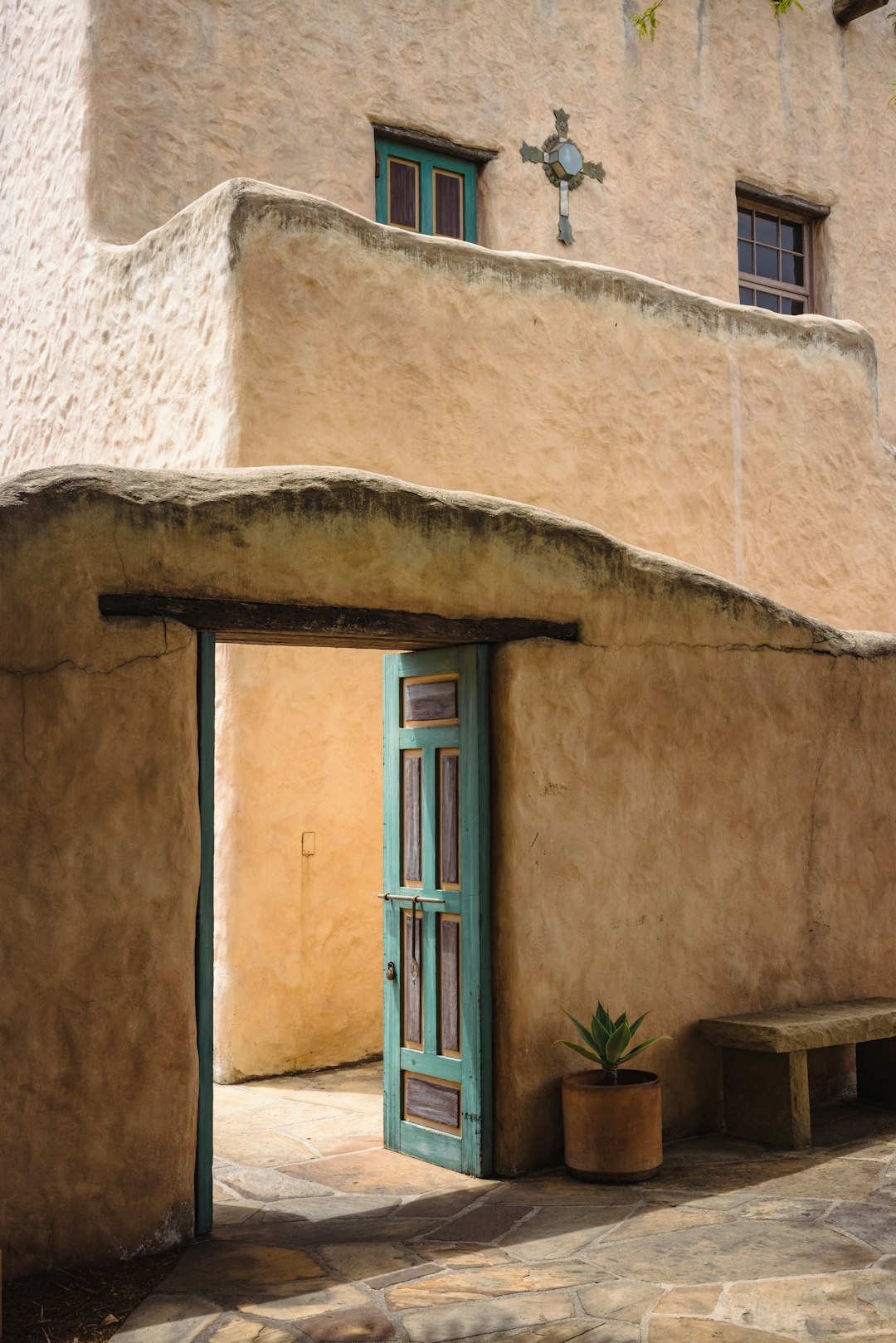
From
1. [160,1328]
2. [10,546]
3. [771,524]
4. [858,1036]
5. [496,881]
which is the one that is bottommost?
[160,1328]

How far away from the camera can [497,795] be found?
6094 mm

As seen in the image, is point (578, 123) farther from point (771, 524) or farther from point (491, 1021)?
point (491, 1021)

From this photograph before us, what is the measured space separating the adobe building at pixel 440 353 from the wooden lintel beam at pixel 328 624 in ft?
0.17

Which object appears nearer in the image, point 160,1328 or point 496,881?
point 160,1328

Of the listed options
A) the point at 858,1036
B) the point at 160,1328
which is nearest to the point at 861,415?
the point at 858,1036

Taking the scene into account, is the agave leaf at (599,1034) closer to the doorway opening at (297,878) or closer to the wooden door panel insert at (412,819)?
the wooden door panel insert at (412,819)

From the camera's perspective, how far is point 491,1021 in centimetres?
600

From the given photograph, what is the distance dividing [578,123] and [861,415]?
3.46 m

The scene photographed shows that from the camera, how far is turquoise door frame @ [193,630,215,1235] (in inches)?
202

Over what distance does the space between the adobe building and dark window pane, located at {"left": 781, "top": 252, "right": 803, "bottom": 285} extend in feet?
0.16

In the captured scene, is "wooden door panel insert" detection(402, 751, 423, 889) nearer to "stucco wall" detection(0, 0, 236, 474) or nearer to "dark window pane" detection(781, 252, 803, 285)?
"stucco wall" detection(0, 0, 236, 474)

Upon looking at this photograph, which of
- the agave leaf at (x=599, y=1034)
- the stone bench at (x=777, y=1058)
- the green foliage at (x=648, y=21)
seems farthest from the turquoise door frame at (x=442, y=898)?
the green foliage at (x=648, y=21)

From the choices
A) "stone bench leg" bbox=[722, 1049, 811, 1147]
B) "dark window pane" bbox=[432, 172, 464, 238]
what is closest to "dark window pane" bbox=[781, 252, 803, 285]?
"dark window pane" bbox=[432, 172, 464, 238]

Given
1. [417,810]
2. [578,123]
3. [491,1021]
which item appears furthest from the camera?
[578,123]
